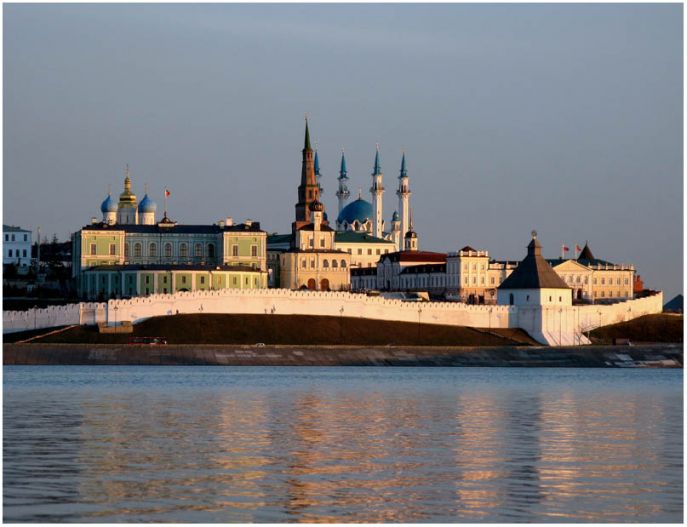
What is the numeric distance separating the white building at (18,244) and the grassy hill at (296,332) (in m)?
52.0

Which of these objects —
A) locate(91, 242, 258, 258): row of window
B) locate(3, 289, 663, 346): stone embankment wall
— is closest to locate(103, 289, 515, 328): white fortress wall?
locate(3, 289, 663, 346): stone embankment wall

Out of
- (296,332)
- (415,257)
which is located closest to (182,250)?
(415,257)

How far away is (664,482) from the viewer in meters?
32.0

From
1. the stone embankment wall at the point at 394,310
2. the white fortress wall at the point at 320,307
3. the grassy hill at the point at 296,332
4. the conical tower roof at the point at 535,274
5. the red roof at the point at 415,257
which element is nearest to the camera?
the grassy hill at the point at 296,332

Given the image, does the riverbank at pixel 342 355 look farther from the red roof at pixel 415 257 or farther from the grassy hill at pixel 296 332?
the red roof at pixel 415 257

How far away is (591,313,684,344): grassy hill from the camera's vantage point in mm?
125894

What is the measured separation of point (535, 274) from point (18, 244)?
62.6 m

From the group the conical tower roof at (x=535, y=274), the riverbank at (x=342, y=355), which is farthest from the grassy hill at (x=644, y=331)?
the riverbank at (x=342, y=355)

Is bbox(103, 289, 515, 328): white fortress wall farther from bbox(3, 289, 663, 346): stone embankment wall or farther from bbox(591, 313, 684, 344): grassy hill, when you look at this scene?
bbox(591, 313, 684, 344): grassy hill

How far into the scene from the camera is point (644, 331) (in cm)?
12769

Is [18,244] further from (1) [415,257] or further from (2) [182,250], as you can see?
(1) [415,257]

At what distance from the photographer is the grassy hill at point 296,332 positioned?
366 feet

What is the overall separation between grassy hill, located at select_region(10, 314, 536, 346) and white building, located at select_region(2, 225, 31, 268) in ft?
171

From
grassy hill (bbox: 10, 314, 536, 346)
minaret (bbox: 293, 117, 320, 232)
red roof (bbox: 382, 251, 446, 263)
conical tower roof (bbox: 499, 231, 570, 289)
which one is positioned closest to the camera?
grassy hill (bbox: 10, 314, 536, 346)
